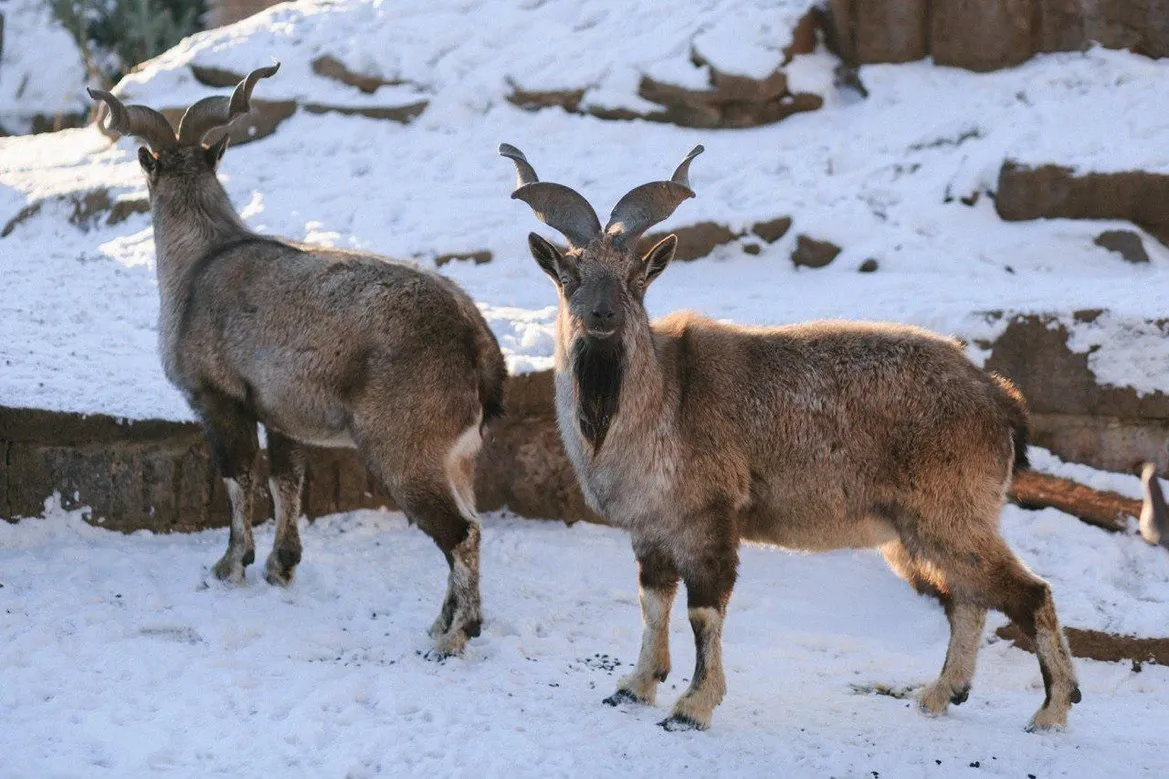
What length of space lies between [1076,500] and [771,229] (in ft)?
13.3

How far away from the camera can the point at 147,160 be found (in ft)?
27.5

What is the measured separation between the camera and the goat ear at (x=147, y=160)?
329 inches

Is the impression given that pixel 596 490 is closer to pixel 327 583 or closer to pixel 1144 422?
pixel 327 583

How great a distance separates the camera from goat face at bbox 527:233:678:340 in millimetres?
6043

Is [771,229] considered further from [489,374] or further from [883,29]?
[489,374]

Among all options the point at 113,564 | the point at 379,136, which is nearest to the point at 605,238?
the point at 113,564

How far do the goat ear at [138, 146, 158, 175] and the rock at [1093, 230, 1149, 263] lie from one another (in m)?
6.96

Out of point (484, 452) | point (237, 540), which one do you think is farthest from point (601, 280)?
point (484, 452)

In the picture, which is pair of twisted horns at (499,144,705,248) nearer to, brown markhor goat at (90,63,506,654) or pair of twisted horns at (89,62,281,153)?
brown markhor goat at (90,63,506,654)

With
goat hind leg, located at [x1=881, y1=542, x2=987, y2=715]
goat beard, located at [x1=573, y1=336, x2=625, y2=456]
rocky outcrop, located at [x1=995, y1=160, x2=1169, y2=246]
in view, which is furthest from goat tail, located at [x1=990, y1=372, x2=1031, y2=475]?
rocky outcrop, located at [x1=995, y1=160, x2=1169, y2=246]

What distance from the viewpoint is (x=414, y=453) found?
6855mm

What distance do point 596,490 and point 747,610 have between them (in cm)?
202

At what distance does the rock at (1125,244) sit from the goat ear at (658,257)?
570cm

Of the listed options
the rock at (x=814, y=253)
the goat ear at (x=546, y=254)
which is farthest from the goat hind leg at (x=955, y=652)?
the rock at (x=814, y=253)
